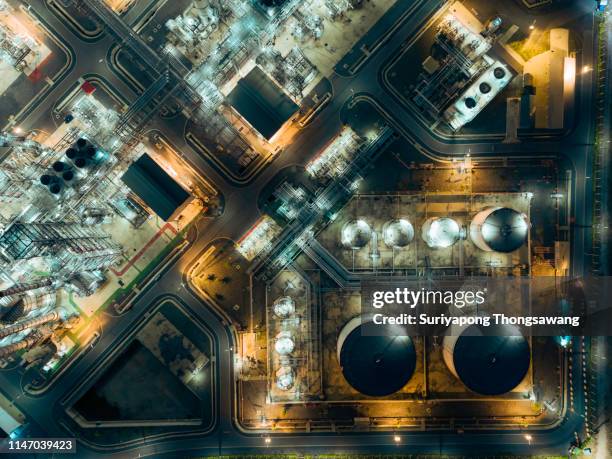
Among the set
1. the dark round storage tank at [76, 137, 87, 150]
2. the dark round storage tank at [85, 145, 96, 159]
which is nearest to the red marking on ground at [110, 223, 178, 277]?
the dark round storage tank at [85, 145, 96, 159]

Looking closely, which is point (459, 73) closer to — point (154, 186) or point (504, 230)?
point (504, 230)

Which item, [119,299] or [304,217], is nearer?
[304,217]

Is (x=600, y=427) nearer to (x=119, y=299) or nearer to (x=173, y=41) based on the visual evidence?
(x=119, y=299)

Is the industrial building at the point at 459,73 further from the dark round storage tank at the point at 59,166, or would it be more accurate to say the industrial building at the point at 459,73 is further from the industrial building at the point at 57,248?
the industrial building at the point at 57,248

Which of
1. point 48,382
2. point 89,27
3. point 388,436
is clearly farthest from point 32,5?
point 388,436

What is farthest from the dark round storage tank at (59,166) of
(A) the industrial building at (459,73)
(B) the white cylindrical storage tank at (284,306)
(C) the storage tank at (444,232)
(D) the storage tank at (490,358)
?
(D) the storage tank at (490,358)

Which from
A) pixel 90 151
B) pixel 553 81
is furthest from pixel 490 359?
pixel 90 151

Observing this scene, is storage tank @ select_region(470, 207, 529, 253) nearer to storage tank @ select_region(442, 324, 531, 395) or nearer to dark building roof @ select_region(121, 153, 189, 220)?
storage tank @ select_region(442, 324, 531, 395)
